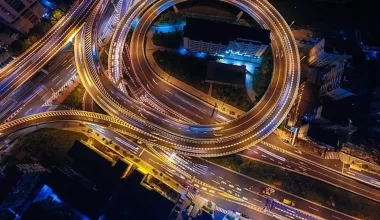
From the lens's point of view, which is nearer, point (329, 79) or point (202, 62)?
point (329, 79)

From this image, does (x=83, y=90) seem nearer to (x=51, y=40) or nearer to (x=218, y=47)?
(x=51, y=40)

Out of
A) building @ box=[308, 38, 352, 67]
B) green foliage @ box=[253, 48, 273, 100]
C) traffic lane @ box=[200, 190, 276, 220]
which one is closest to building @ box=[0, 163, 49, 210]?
traffic lane @ box=[200, 190, 276, 220]

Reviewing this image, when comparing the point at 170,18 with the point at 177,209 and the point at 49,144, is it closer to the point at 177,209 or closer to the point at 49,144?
the point at 49,144

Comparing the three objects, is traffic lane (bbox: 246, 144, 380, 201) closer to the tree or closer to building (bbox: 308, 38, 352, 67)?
building (bbox: 308, 38, 352, 67)

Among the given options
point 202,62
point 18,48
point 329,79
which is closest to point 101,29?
point 18,48

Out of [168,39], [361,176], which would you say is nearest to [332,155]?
[361,176]
